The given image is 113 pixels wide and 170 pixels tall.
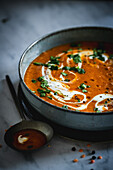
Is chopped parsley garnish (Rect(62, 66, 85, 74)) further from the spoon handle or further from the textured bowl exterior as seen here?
the spoon handle

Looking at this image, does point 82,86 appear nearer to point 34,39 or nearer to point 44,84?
point 44,84

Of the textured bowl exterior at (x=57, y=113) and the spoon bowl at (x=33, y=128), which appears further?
the spoon bowl at (x=33, y=128)

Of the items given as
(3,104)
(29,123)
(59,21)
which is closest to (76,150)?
(29,123)

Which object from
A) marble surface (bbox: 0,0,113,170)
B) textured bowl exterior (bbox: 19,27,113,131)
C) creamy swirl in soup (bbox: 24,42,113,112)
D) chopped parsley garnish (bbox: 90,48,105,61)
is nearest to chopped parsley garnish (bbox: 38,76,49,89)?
creamy swirl in soup (bbox: 24,42,113,112)

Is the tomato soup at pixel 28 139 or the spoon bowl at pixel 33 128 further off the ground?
the spoon bowl at pixel 33 128

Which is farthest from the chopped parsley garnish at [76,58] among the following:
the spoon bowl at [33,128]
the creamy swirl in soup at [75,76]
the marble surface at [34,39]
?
the spoon bowl at [33,128]

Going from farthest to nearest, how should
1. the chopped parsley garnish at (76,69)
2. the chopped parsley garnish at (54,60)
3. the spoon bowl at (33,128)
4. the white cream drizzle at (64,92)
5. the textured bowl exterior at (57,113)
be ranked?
the chopped parsley garnish at (54,60) < the chopped parsley garnish at (76,69) < the white cream drizzle at (64,92) < the spoon bowl at (33,128) < the textured bowl exterior at (57,113)

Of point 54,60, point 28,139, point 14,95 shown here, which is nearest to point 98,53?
point 54,60

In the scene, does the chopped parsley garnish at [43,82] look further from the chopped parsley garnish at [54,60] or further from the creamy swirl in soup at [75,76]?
the chopped parsley garnish at [54,60]
